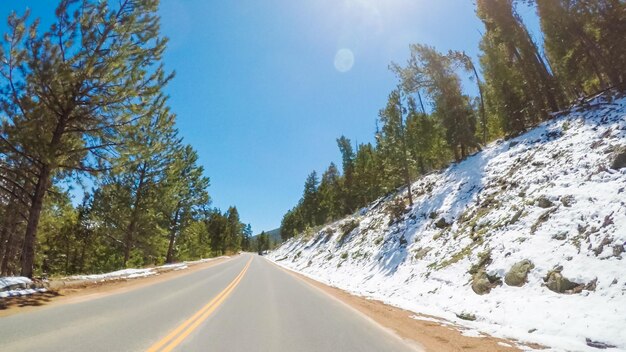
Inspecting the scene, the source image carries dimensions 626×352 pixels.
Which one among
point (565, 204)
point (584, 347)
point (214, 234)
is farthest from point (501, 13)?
point (214, 234)

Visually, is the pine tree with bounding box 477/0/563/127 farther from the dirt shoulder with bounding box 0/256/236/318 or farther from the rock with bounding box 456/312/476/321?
the dirt shoulder with bounding box 0/256/236/318

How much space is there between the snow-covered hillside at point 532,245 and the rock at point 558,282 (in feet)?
0.08

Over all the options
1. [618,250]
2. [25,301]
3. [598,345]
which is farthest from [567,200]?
[25,301]

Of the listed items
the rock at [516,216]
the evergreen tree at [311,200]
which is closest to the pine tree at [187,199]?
the rock at [516,216]

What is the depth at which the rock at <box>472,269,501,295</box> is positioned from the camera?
10.2m

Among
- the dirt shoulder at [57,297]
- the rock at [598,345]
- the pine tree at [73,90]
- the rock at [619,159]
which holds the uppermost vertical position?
the pine tree at [73,90]

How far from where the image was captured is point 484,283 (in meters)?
10.5

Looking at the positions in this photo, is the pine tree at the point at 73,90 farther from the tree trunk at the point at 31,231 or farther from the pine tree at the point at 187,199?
the pine tree at the point at 187,199

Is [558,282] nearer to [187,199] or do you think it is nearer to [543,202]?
[543,202]

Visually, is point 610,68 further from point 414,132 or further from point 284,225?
point 284,225

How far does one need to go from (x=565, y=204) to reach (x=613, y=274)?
4190mm

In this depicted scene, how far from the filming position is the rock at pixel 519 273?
9497mm

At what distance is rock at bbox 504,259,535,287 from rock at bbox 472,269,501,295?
1.33 feet

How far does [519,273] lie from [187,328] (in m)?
8.89
